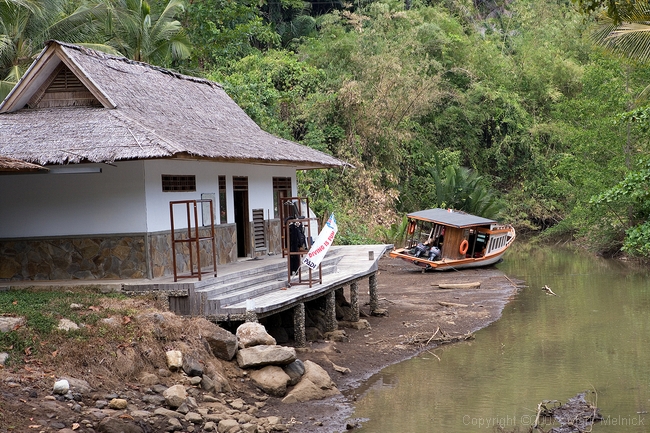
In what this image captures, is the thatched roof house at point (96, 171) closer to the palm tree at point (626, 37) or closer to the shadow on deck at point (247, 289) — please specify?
the shadow on deck at point (247, 289)

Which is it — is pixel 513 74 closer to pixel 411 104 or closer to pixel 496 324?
pixel 411 104

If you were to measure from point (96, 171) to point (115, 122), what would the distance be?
1.03m

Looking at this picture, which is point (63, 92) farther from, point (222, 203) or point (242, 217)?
point (242, 217)

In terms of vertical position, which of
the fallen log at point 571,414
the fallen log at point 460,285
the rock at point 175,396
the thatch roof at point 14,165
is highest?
the thatch roof at point 14,165

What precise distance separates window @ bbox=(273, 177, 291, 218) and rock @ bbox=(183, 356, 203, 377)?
30.5ft

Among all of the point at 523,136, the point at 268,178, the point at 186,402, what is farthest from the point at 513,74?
the point at 186,402

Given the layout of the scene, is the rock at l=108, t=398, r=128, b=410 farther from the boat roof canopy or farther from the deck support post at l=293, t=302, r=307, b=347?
the boat roof canopy

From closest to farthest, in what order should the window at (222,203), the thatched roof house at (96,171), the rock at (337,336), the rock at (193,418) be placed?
the rock at (193,418) < the thatched roof house at (96,171) < the rock at (337,336) < the window at (222,203)

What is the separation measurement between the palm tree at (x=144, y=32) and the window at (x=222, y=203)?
14707mm

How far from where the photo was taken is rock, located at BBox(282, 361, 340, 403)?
11.3 meters

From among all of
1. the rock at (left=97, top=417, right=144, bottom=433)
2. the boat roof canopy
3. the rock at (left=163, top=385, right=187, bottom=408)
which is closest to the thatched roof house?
the rock at (left=163, top=385, right=187, bottom=408)

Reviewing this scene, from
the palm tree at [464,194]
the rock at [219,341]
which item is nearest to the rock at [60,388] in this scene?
the rock at [219,341]

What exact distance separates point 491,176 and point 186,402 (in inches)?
1387

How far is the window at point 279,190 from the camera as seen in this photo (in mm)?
A: 19891
